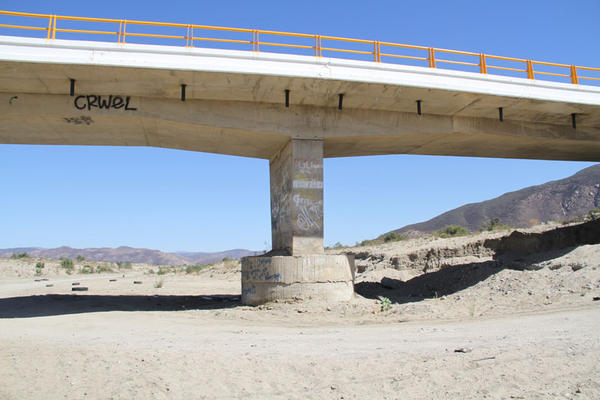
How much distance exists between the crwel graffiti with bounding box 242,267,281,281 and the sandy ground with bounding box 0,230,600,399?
2.68ft

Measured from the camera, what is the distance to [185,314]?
11.7 metres

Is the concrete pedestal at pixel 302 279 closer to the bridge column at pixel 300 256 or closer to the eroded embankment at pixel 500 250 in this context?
the bridge column at pixel 300 256

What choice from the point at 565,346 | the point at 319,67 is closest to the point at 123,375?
the point at 565,346

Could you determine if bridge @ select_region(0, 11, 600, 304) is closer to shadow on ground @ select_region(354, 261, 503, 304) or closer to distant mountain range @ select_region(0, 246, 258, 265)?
shadow on ground @ select_region(354, 261, 503, 304)

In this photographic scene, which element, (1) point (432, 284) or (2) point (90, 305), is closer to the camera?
(2) point (90, 305)

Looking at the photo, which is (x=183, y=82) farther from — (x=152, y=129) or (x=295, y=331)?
(x=295, y=331)

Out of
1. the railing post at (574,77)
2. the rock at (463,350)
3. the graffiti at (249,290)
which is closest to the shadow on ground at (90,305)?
the graffiti at (249,290)

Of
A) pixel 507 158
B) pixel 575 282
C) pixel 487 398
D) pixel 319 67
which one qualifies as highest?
pixel 319 67

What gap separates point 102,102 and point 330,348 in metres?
9.01

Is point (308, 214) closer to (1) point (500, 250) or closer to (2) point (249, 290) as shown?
(2) point (249, 290)

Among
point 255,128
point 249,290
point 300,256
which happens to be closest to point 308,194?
point 300,256

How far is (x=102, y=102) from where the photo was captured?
12047 millimetres

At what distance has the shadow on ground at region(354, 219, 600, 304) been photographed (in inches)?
567

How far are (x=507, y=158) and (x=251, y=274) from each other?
11.1 m
